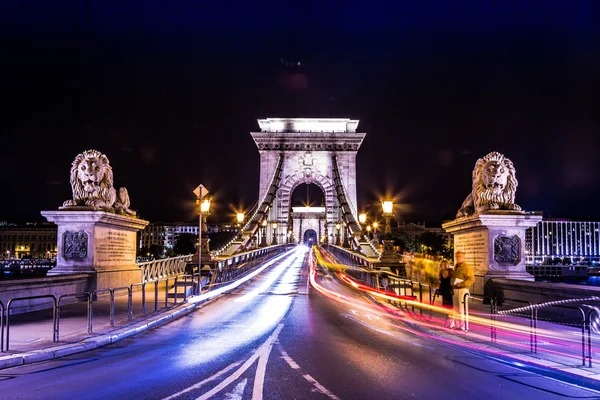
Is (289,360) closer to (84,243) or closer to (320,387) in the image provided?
(320,387)

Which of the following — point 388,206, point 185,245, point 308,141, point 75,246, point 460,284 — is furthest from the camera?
point 185,245

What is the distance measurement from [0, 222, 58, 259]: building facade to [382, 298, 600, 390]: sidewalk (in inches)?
5158

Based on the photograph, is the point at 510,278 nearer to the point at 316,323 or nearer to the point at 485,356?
the point at 316,323

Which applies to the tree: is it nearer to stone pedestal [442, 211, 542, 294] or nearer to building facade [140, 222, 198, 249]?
building facade [140, 222, 198, 249]

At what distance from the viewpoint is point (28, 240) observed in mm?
136125

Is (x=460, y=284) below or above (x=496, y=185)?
below

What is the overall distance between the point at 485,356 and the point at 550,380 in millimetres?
1921

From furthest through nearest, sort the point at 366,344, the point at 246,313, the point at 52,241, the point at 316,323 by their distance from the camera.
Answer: the point at 52,241 < the point at 246,313 < the point at 316,323 < the point at 366,344

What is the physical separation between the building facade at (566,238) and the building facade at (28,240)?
105 meters

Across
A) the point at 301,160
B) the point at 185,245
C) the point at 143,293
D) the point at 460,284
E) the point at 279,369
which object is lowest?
the point at 185,245


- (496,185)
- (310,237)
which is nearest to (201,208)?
(496,185)

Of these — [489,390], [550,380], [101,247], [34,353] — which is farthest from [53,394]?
[101,247]

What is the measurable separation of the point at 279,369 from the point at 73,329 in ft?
18.2

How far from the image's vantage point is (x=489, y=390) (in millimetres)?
8031
